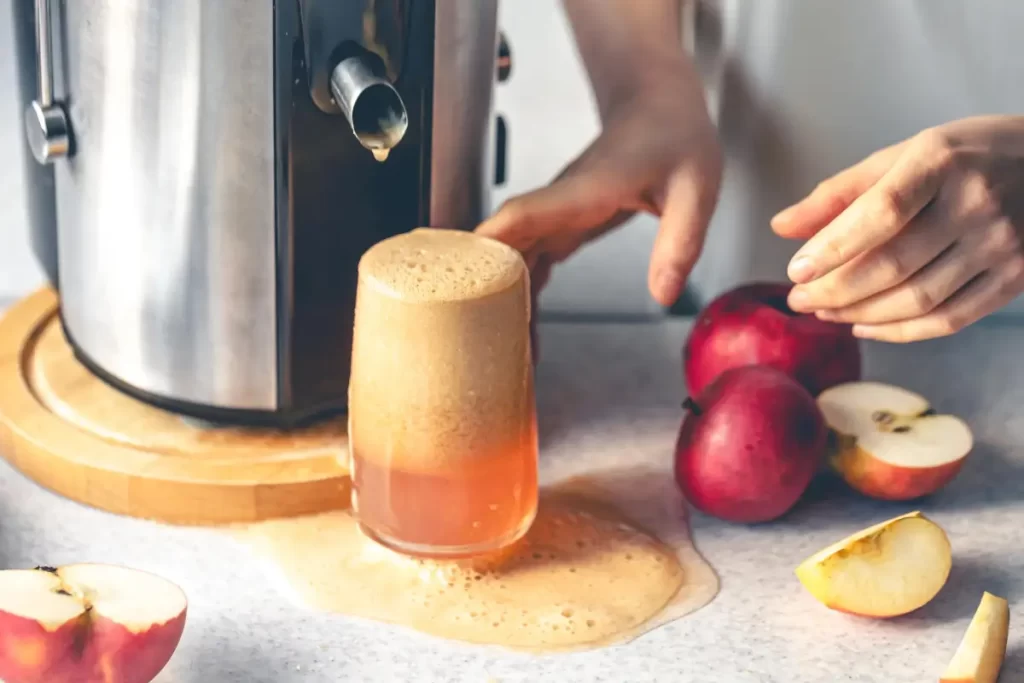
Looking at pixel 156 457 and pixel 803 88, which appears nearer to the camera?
pixel 156 457

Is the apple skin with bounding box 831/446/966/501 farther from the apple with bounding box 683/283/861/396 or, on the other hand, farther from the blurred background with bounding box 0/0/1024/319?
the blurred background with bounding box 0/0/1024/319

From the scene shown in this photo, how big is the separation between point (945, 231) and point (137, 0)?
1.55ft

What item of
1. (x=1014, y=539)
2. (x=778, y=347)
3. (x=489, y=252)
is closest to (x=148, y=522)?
(x=489, y=252)

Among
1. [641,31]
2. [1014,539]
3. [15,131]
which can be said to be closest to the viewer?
[1014,539]

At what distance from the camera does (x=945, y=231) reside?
78 cm

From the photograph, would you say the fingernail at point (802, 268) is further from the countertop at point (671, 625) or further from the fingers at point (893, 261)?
the countertop at point (671, 625)

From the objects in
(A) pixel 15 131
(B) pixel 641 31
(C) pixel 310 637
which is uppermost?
(B) pixel 641 31

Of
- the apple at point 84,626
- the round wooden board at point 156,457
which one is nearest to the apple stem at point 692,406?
the round wooden board at point 156,457

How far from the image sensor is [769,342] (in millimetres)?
883

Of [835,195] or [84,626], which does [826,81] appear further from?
[84,626]

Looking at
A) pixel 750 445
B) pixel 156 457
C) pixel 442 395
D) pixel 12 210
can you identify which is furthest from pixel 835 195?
pixel 12 210

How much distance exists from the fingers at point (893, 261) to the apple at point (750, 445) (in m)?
0.07

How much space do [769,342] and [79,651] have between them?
0.47 metres

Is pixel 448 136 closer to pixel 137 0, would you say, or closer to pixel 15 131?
pixel 137 0
